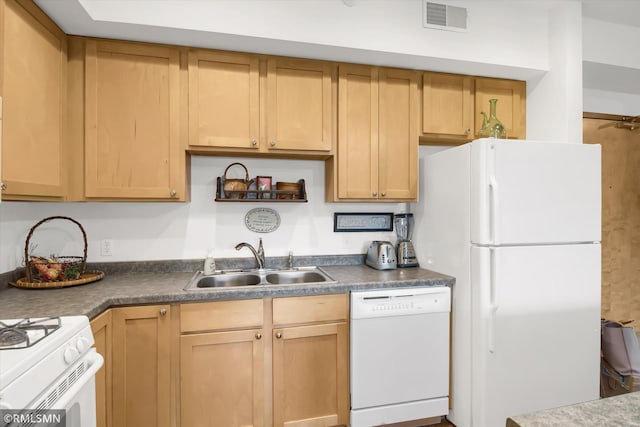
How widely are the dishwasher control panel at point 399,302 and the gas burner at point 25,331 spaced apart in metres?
1.36

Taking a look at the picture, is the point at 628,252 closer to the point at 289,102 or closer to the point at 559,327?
the point at 559,327

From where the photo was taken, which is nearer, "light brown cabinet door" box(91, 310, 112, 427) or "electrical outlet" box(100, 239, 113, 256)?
"light brown cabinet door" box(91, 310, 112, 427)

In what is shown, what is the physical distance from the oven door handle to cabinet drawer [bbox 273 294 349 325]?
0.84m

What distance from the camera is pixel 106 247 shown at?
214 cm

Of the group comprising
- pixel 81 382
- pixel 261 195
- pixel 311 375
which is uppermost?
pixel 261 195

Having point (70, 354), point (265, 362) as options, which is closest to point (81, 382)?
point (70, 354)

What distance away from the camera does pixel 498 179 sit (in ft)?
5.85

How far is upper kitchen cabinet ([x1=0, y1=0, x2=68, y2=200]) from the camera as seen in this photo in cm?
138

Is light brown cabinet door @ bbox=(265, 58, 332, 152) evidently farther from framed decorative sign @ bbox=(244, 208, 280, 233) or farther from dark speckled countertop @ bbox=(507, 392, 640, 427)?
dark speckled countertop @ bbox=(507, 392, 640, 427)

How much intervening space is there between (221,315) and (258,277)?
505mm

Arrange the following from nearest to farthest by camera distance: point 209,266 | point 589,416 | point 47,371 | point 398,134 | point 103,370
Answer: point 589,416, point 47,371, point 103,370, point 209,266, point 398,134

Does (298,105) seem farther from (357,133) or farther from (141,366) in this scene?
(141,366)

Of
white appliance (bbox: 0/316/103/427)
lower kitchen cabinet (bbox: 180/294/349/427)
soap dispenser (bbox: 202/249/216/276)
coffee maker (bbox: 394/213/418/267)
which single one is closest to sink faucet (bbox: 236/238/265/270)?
soap dispenser (bbox: 202/249/216/276)

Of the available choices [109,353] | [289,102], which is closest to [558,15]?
[289,102]
